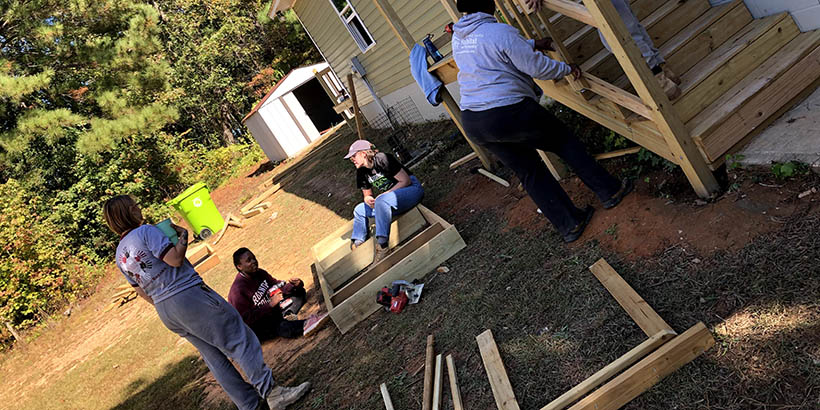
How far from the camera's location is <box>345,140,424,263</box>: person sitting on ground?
5.75 m

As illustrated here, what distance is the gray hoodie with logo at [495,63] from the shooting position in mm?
3426

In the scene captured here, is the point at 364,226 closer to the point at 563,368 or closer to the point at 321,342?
the point at 321,342

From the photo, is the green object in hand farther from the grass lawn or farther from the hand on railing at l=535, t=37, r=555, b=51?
the hand on railing at l=535, t=37, r=555, b=51

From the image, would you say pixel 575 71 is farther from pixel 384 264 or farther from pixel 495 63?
pixel 384 264

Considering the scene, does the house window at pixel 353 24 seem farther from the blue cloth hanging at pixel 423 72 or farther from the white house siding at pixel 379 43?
the blue cloth hanging at pixel 423 72

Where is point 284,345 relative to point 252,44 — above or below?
below

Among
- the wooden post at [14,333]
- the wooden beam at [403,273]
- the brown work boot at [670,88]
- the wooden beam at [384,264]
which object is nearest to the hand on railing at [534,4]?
the brown work boot at [670,88]

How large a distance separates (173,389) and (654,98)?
19.6 feet

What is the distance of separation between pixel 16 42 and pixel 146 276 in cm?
1534

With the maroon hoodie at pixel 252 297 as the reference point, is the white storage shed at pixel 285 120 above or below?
above

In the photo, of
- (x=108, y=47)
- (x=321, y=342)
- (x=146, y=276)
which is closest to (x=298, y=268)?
(x=321, y=342)

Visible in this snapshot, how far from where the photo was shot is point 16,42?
14.5 m

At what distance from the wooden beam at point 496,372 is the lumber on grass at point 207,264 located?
8.49m

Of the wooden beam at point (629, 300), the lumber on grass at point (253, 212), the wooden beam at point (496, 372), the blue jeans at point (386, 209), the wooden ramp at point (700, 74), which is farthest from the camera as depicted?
the lumber on grass at point (253, 212)
